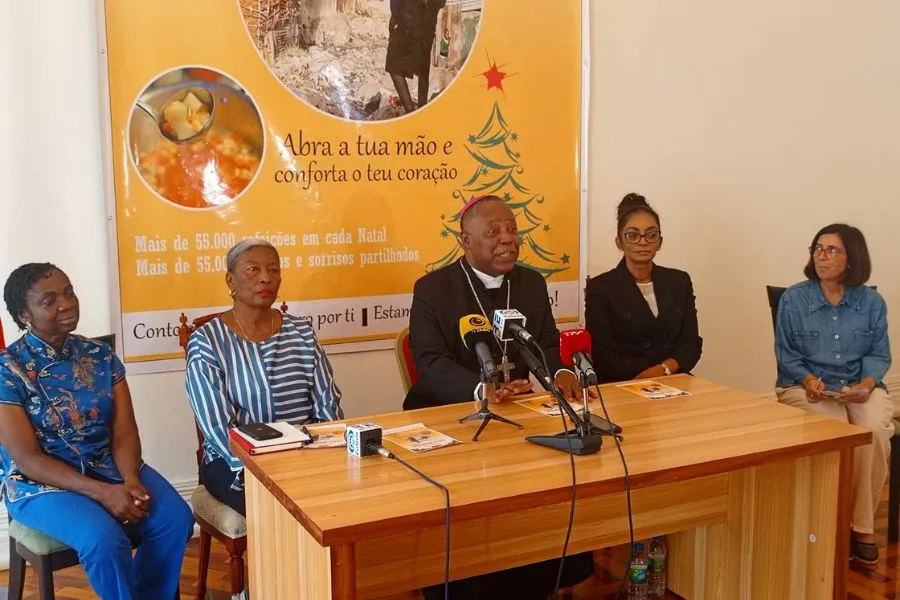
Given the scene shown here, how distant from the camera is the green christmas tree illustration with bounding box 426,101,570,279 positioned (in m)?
4.08

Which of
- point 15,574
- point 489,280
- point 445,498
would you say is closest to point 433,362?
point 489,280

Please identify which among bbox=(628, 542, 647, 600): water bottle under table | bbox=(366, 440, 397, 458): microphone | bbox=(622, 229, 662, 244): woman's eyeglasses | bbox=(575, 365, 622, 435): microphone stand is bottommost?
bbox=(628, 542, 647, 600): water bottle under table

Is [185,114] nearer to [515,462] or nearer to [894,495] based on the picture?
[515,462]

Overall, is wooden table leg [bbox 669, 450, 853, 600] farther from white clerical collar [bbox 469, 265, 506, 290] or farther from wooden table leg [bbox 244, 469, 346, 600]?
wooden table leg [bbox 244, 469, 346, 600]

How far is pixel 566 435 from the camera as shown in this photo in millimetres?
2309

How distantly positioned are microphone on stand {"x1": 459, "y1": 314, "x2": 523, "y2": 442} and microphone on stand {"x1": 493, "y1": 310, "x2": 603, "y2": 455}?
82 millimetres

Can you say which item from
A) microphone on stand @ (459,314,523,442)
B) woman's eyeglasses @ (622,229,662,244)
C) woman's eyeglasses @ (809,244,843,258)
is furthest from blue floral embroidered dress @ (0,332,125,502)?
woman's eyeglasses @ (809,244,843,258)

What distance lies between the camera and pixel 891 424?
368 centimetres

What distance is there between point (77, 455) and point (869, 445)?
9.26 feet

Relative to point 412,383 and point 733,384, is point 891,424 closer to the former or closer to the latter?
point 733,384

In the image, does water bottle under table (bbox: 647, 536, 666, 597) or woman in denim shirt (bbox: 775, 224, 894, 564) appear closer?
water bottle under table (bbox: 647, 536, 666, 597)

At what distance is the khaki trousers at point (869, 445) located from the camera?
3.49 metres

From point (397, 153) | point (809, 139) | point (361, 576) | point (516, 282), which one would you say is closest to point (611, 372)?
Answer: point (516, 282)

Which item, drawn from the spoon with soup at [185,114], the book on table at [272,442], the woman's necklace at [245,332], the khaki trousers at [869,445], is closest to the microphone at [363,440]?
the book on table at [272,442]
